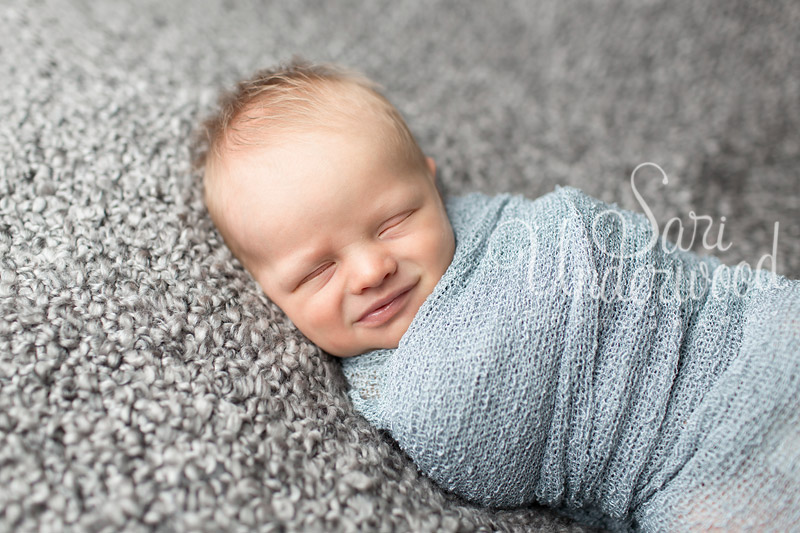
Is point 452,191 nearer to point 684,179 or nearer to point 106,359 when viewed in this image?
point 684,179

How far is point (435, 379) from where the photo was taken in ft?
2.90

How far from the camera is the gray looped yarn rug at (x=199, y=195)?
74cm

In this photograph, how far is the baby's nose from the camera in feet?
3.07

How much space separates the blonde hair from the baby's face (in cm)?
3

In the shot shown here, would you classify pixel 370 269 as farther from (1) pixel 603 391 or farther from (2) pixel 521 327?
(1) pixel 603 391

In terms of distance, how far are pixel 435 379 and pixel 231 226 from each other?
0.42 meters

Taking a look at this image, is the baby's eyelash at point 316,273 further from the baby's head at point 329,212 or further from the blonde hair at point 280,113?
the blonde hair at point 280,113

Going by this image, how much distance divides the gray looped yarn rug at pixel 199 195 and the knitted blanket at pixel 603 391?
0.09m

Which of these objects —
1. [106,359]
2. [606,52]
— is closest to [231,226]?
[106,359]

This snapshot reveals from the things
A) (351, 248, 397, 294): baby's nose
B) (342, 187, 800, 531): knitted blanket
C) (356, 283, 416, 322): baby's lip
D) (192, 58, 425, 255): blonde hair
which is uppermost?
(192, 58, 425, 255): blonde hair

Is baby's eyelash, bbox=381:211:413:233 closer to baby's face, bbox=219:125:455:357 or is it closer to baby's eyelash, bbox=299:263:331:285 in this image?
baby's face, bbox=219:125:455:357

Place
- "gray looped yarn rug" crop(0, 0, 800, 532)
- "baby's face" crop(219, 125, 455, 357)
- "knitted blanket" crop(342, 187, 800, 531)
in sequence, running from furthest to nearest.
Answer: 1. "baby's face" crop(219, 125, 455, 357)
2. "knitted blanket" crop(342, 187, 800, 531)
3. "gray looped yarn rug" crop(0, 0, 800, 532)

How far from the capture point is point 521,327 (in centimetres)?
88

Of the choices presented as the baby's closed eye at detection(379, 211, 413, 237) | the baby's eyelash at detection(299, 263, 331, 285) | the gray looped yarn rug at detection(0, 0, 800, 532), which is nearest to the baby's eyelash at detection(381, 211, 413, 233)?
the baby's closed eye at detection(379, 211, 413, 237)
